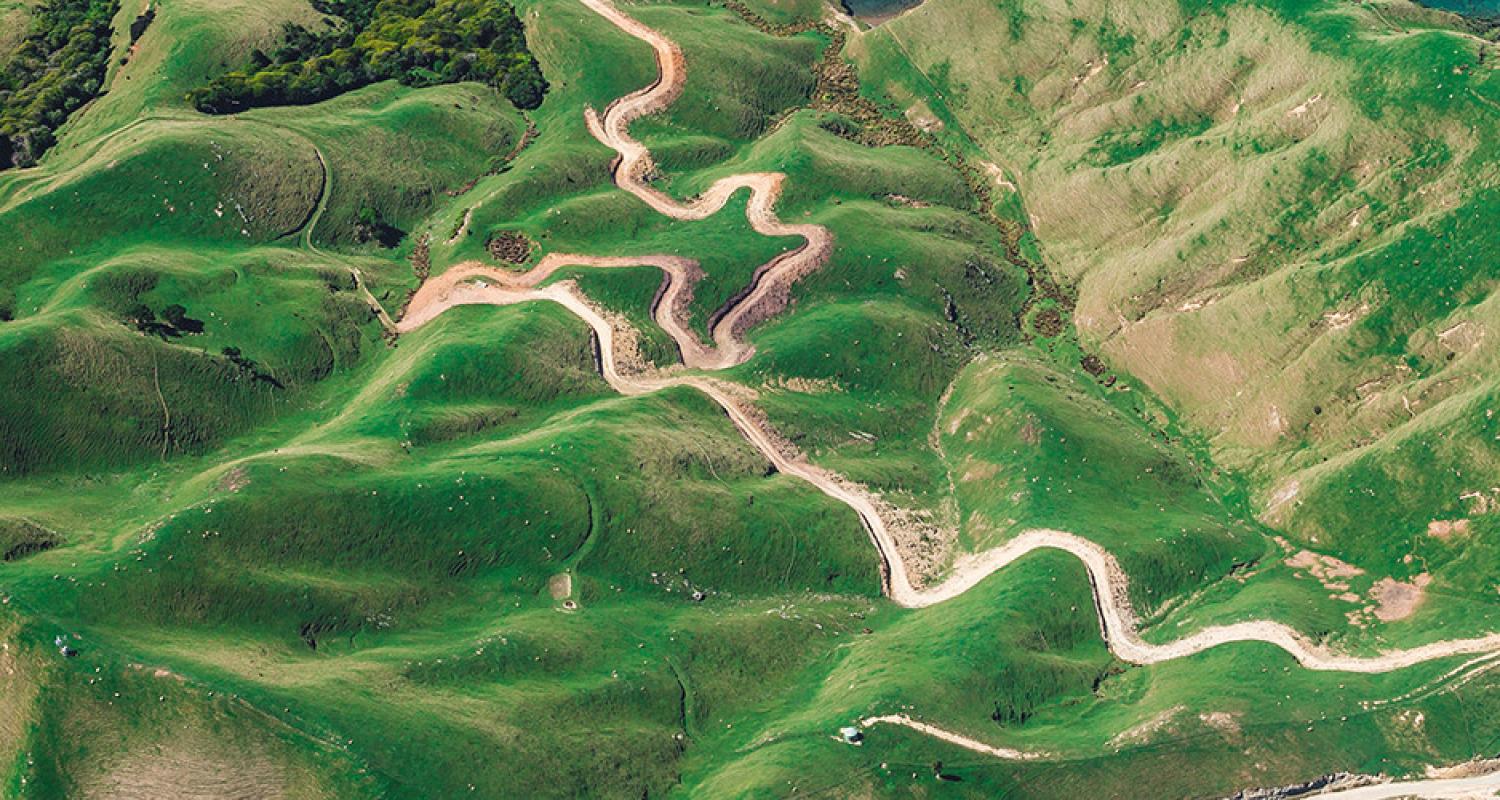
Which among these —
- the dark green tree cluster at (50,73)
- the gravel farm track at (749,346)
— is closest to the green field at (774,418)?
the gravel farm track at (749,346)

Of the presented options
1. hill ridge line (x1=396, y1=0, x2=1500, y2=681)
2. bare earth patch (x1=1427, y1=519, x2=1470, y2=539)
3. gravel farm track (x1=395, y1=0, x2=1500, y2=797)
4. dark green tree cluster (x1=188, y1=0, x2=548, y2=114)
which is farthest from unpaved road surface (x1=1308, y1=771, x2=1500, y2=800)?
dark green tree cluster (x1=188, y1=0, x2=548, y2=114)

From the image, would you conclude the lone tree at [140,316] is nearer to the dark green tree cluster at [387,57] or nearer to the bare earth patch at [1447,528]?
the dark green tree cluster at [387,57]

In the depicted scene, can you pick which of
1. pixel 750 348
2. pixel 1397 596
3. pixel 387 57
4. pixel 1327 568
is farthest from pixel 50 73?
pixel 1397 596

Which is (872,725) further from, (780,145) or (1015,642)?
(780,145)

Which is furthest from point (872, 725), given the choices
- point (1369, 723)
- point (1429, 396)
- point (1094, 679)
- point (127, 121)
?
point (127, 121)

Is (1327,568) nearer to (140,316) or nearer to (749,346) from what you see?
(749,346)
